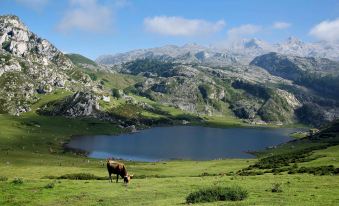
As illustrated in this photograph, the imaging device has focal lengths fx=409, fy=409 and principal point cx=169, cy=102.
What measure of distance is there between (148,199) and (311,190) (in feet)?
51.1

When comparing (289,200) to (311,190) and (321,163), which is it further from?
(321,163)

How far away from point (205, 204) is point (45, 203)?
47.9 feet

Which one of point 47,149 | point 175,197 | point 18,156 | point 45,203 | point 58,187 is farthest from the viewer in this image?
point 47,149

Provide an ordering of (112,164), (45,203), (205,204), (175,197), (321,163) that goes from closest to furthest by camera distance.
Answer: (205,204) < (45,203) < (175,197) < (112,164) < (321,163)

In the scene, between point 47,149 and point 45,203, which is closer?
point 45,203

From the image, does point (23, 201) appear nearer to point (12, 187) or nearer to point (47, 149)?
point (12, 187)

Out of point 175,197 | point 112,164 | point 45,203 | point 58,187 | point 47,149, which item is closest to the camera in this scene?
point 45,203

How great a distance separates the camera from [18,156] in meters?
133

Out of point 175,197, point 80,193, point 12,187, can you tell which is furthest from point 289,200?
point 12,187

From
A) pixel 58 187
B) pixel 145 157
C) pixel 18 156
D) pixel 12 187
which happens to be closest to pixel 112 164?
pixel 58 187

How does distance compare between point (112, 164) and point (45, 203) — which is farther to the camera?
point (112, 164)

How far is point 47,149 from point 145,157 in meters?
45.9

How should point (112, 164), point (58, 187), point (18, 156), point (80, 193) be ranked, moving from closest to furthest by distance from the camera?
point (80, 193), point (58, 187), point (112, 164), point (18, 156)

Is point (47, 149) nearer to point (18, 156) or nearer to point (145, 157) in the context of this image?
point (145, 157)
